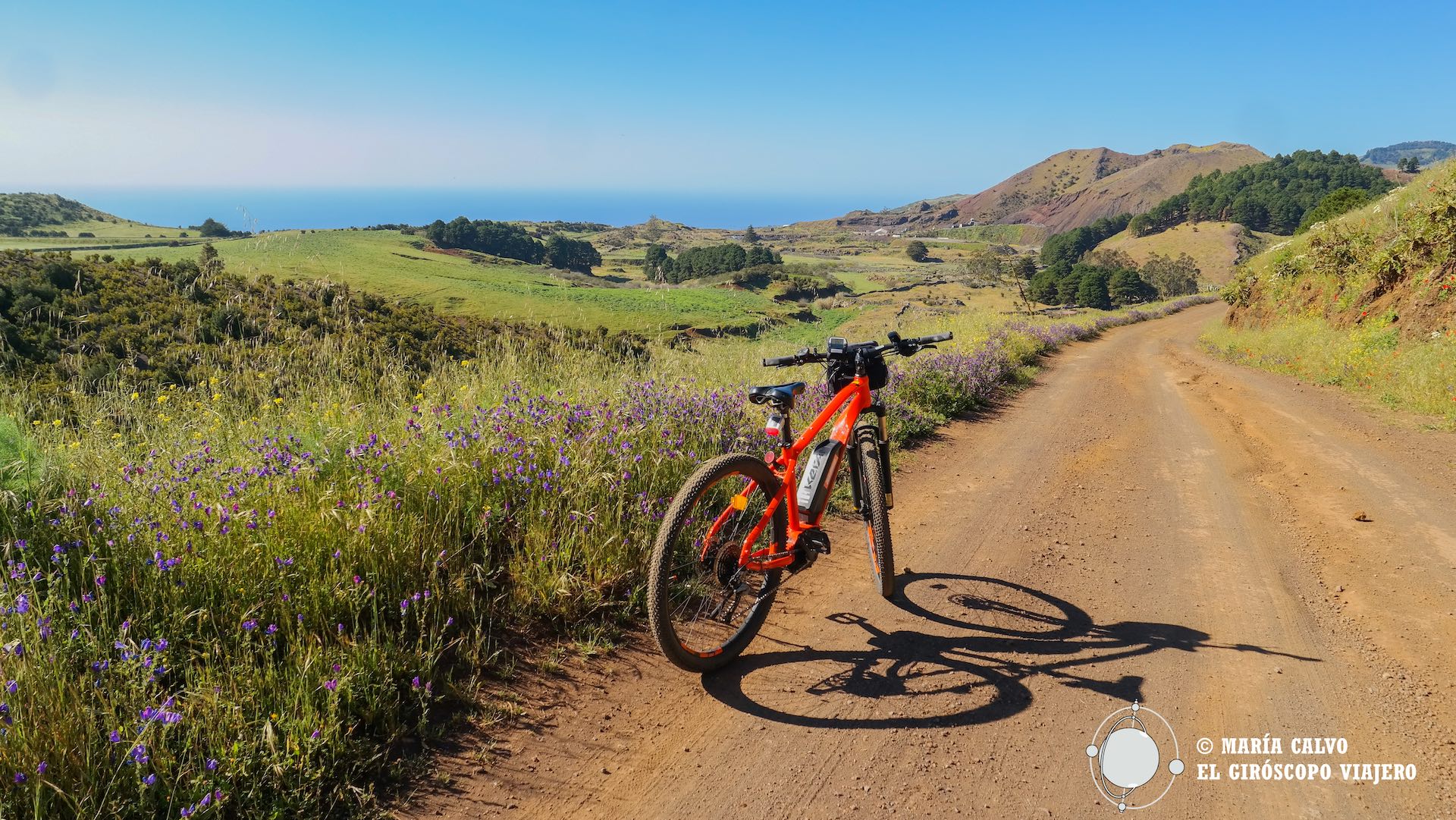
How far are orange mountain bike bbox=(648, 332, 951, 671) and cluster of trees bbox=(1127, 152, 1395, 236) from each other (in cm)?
15066

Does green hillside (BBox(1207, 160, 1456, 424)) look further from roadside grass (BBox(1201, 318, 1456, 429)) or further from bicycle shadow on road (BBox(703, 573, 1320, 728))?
bicycle shadow on road (BBox(703, 573, 1320, 728))

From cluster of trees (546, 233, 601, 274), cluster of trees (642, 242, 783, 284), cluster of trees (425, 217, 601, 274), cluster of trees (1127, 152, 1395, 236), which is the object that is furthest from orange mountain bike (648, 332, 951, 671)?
cluster of trees (1127, 152, 1395, 236)

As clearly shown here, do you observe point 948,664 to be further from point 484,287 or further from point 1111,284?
point 1111,284

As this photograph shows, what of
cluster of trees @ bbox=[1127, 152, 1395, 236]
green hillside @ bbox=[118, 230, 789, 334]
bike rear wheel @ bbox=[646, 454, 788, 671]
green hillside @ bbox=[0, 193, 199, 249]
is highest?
cluster of trees @ bbox=[1127, 152, 1395, 236]

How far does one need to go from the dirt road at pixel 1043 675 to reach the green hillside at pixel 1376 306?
7037 mm

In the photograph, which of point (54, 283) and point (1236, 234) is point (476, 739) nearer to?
point (54, 283)

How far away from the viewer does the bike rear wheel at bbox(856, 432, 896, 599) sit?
14.3 feet

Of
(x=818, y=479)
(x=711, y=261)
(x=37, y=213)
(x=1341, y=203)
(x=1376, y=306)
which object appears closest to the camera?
(x=818, y=479)

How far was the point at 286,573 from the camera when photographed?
10.8 ft

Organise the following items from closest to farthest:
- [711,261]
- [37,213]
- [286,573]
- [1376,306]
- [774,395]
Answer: [286,573] < [774,395] < [1376,306] < [37,213] < [711,261]

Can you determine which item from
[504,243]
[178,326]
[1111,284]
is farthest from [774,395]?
[1111,284]

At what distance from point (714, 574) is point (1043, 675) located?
1.85m

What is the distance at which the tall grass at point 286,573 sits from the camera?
8.01 ft

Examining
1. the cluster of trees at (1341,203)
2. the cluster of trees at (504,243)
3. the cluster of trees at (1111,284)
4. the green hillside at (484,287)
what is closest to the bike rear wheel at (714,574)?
the green hillside at (484,287)
